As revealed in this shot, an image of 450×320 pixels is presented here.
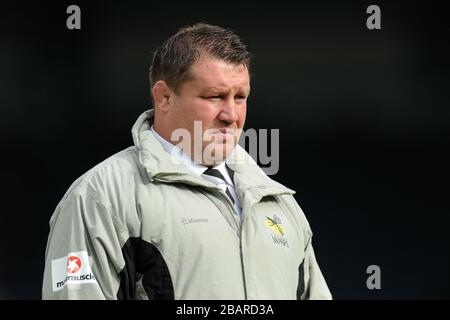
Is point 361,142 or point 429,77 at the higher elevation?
point 429,77

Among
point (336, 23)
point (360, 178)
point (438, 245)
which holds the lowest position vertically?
point (438, 245)

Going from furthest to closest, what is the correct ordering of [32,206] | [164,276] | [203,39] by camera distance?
[32,206] → [203,39] → [164,276]

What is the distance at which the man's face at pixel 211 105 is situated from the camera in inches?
95.6

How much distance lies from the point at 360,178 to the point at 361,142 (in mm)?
170

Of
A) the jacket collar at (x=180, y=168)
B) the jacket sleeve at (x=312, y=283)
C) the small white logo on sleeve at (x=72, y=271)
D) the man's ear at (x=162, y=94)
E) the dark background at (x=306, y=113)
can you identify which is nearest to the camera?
the small white logo on sleeve at (x=72, y=271)

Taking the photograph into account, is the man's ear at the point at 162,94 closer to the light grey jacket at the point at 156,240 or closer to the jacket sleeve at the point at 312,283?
the light grey jacket at the point at 156,240

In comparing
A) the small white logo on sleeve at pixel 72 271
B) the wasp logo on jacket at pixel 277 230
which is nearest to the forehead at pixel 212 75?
the wasp logo on jacket at pixel 277 230

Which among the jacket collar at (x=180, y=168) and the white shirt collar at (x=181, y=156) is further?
the white shirt collar at (x=181, y=156)

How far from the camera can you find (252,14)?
461cm

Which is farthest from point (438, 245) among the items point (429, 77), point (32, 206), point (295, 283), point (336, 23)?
point (295, 283)

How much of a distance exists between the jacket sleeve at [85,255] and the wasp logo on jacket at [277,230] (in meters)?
0.42

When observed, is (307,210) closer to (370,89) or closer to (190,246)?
(370,89)

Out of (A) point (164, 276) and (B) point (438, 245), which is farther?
(B) point (438, 245)

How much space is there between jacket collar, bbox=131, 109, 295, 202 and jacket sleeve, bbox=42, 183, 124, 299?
0.58 feet
